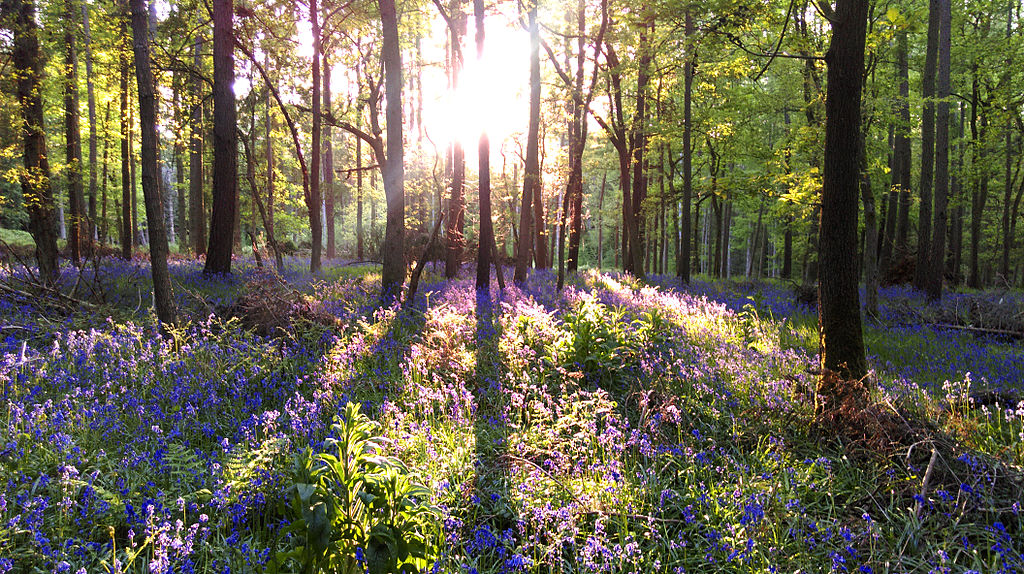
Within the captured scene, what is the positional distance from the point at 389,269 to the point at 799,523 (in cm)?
839

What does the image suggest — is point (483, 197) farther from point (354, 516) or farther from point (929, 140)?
point (929, 140)

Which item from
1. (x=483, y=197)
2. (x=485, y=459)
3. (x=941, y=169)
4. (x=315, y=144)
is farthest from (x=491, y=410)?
(x=941, y=169)

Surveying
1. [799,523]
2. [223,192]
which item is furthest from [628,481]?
[223,192]

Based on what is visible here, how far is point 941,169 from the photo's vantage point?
12.3 metres

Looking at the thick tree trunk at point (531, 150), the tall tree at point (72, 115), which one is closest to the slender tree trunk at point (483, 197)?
the thick tree trunk at point (531, 150)

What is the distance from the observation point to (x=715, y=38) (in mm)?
→ 5527

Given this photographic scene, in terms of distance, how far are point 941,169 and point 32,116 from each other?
2183 centimetres

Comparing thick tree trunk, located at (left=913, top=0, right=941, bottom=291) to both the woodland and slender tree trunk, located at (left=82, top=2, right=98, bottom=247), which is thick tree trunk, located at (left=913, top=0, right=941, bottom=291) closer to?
the woodland

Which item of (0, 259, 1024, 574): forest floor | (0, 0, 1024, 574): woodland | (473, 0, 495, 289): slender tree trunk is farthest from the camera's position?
(473, 0, 495, 289): slender tree trunk

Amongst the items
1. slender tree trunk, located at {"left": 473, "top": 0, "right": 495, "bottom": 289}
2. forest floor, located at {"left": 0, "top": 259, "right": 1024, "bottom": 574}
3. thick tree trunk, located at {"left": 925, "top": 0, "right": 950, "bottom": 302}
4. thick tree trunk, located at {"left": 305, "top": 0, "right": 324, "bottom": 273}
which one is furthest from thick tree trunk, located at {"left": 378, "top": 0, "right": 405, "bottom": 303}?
thick tree trunk, located at {"left": 925, "top": 0, "right": 950, "bottom": 302}

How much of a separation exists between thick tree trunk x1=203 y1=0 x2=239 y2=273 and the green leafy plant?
1090 cm

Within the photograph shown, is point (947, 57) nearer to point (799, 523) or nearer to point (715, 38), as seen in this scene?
point (715, 38)

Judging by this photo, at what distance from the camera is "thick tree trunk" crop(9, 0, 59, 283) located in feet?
29.6

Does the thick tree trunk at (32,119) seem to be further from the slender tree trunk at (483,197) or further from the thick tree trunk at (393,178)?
the slender tree trunk at (483,197)
